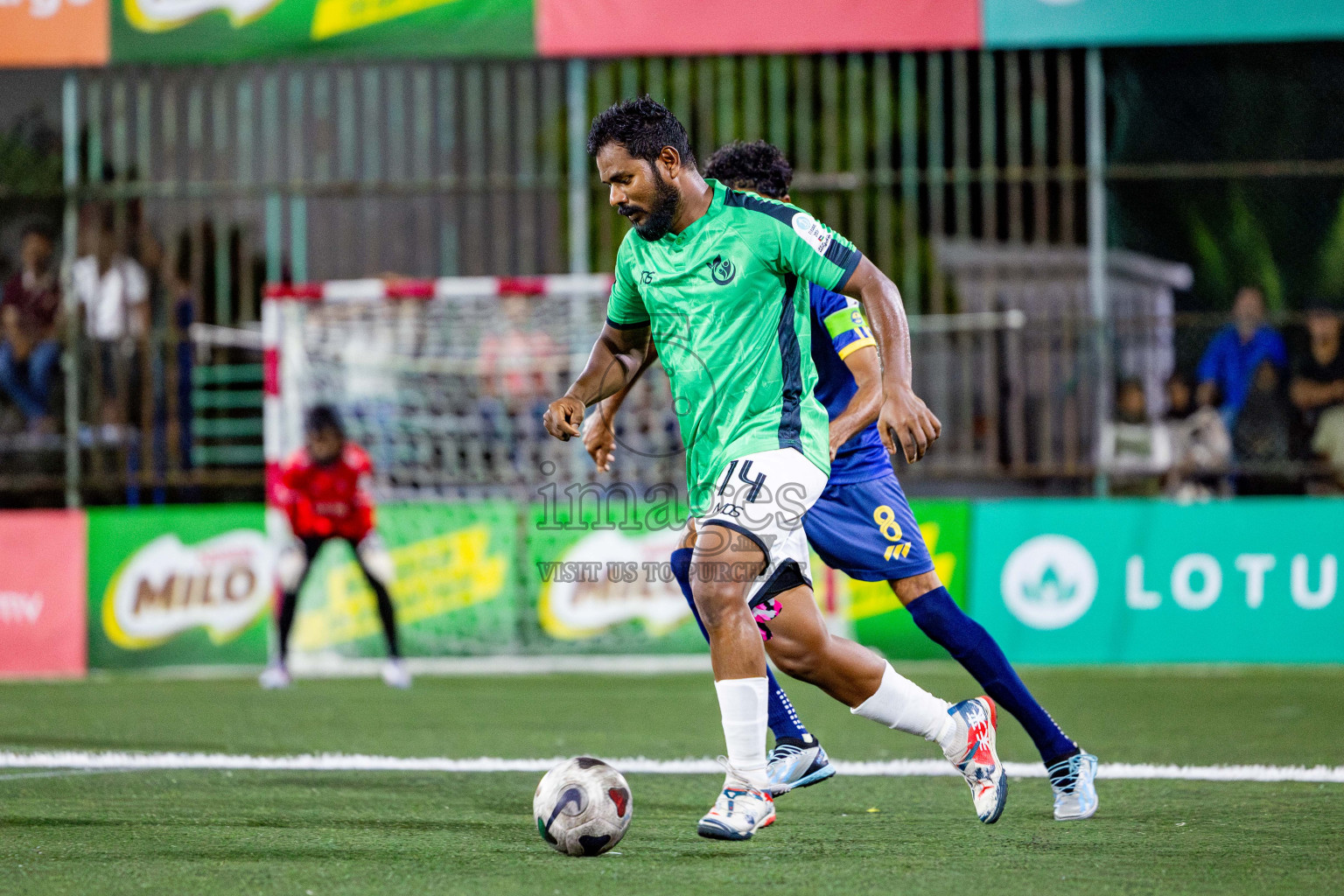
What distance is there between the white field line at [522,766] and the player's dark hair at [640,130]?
237 cm

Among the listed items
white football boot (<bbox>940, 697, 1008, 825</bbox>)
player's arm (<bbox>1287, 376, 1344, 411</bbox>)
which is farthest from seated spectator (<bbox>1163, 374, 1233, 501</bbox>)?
white football boot (<bbox>940, 697, 1008, 825</bbox>)

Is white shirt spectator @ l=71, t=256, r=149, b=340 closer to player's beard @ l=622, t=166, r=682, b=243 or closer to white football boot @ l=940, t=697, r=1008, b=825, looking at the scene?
player's beard @ l=622, t=166, r=682, b=243

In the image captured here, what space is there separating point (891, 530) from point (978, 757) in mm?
738

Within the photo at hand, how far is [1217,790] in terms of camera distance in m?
5.59

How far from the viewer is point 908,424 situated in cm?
438

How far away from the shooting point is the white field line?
19.7 ft

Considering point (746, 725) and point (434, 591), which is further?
point (434, 591)

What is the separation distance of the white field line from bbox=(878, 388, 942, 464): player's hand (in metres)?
2.03

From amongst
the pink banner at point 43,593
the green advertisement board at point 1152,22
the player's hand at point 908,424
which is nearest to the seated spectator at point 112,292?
the pink banner at point 43,593

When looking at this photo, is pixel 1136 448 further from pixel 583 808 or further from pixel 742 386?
pixel 583 808

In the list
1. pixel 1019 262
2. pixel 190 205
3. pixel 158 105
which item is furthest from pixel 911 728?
pixel 158 105

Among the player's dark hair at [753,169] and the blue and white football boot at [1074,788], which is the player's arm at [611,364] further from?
the blue and white football boot at [1074,788]

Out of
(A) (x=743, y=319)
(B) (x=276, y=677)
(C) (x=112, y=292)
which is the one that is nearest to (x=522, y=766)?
(A) (x=743, y=319)

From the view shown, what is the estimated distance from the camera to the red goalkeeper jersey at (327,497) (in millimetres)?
10227
